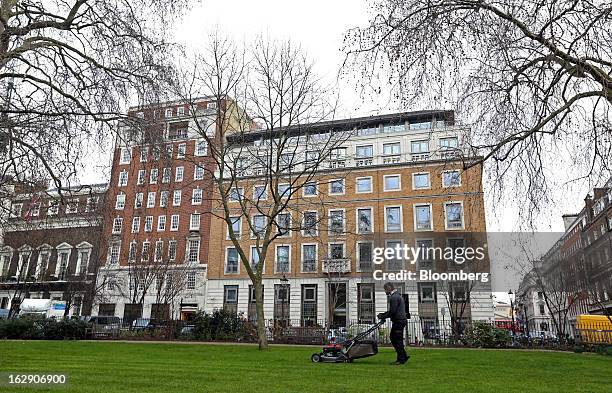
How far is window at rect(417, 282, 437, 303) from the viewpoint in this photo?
3812 cm

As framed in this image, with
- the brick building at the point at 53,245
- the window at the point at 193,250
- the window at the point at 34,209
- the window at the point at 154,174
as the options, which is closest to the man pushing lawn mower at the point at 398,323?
the window at the point at 154,174

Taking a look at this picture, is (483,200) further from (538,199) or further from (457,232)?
(457,232)

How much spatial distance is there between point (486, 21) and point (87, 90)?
8.46 m

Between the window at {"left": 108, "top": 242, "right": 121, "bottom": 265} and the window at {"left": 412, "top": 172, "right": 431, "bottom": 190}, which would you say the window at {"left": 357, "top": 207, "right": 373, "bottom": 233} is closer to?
the window at {"left": 412, "top": 172, "right": 431, "bottom": 190}

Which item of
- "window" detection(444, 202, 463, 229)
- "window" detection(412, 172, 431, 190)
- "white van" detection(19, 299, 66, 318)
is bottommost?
"white van" detection(19, 299, 66, 318)

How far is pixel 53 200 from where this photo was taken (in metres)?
11.4

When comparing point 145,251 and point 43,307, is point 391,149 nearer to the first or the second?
point 145,251

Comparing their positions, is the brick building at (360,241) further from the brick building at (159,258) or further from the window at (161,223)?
the window at (161,223)

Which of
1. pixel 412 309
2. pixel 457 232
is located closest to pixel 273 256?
pixel 412 309

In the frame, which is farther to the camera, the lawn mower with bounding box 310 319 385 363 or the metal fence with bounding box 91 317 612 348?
the metal fence with bounding box 91 317 612 348

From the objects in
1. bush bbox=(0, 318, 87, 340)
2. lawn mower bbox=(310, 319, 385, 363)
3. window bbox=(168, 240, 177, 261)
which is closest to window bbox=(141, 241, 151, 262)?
window bbox=(168, 240, 177, 261)

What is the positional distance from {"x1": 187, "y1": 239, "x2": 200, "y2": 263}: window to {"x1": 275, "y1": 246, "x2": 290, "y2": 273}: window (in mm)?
8316

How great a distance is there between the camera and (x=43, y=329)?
79.0 feet

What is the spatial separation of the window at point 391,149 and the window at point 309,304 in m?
13.7
